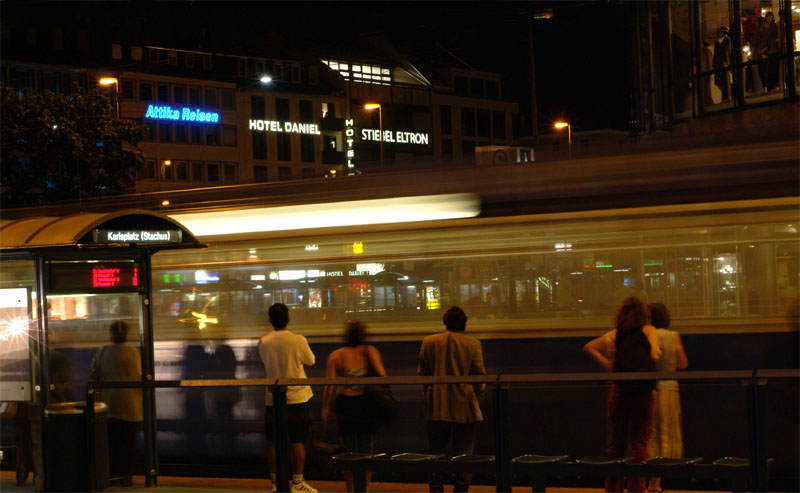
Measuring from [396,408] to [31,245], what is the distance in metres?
3.61

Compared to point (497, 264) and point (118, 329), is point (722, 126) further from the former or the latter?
point (118, 329)

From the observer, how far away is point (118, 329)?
396 inches

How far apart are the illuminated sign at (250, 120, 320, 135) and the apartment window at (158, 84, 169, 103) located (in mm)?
5071

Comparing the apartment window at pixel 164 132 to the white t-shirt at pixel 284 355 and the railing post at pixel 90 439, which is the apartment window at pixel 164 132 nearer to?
the white t-shirt at pixel 284 355

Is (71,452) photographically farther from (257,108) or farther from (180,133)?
(257,108)

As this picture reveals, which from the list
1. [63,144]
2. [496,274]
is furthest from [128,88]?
[496,274]

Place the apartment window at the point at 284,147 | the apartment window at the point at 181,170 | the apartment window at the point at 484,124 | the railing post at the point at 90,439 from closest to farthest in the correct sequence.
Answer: the railing post at the point at 90,439, the apartment window at the point at 181,170, the apartment window at the point at 284,147, the apartment window at the point at 484,124

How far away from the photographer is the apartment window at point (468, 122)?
76.1 meters

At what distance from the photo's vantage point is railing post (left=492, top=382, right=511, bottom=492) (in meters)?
7.28

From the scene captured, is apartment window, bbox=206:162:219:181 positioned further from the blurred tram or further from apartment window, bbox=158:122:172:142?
the blurred tram

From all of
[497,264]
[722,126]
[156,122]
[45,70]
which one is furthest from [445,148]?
[497,264]

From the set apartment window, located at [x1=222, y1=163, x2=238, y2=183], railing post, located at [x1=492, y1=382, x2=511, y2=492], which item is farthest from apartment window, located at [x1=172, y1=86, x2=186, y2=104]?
railing post, located at [x1=492, y1=382, x2=511, y2=492]

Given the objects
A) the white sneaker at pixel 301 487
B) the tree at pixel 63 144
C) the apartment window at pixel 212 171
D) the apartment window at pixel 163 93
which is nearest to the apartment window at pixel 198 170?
the apartment window at pixel 212 171

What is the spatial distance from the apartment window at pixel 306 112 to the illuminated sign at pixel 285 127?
0.31 m
